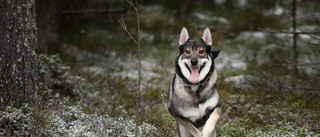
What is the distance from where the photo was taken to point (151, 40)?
11.5 meters

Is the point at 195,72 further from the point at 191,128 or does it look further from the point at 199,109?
the point at 191,128

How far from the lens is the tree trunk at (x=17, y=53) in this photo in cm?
469

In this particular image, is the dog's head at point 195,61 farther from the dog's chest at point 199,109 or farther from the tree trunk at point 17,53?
the tree trunk at point 17,53

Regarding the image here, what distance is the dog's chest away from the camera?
3887 mm

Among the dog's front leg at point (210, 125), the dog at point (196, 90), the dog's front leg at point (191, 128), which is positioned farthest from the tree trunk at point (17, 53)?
the dog's front leg at point (210, 125)

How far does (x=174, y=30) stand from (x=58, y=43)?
381 centimetres

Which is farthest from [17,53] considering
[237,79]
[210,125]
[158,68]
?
[237,79]

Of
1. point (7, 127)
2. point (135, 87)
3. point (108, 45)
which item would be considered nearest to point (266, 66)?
point (135, 87)

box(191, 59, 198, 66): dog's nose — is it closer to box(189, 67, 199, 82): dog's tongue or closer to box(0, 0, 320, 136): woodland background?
box(189, 67, 199, 82): dog's tongue

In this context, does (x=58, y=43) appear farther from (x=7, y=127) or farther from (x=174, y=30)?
(x=7, y=127)

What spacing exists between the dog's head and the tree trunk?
2.21m

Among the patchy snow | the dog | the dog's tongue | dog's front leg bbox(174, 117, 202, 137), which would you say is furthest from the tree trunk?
the patchy snow

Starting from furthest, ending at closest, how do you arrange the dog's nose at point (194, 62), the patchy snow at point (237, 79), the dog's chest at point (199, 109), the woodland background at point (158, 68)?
the patchy snow at point (237, 79) → the woodland background at point (158, 68) → the dog's chest at point (199, 109) → the dog's nose at point (194, 62)

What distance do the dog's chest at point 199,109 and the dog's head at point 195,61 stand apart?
0.84 ft
